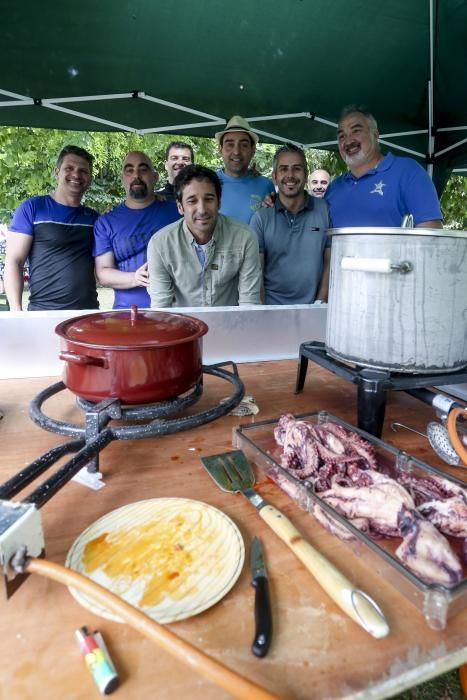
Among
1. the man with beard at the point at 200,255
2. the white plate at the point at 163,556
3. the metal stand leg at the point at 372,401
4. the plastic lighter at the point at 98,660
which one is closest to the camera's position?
the plastic lighter at the point at 98,660

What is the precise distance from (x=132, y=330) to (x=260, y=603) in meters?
0.62

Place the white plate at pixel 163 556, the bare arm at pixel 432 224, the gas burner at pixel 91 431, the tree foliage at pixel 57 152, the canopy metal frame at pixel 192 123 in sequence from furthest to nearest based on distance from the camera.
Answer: the tree foliage at pixel 57 152, the canopy metal frame at pixel 192 123, the bare arm at pixel 432 224, the gas burner at pixel 91 431, the white plate at pixel 163 556

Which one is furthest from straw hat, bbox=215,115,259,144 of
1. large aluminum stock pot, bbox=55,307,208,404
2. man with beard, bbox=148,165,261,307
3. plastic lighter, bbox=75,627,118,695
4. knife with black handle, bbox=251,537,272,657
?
plastic lighter, bbox=75,627,118,695

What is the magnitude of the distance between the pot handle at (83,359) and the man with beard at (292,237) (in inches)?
71.1

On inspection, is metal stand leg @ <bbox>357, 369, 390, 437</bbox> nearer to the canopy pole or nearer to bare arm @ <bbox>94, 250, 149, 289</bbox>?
bare arm @ <bbox>94, 250, 149, 289</bbox>

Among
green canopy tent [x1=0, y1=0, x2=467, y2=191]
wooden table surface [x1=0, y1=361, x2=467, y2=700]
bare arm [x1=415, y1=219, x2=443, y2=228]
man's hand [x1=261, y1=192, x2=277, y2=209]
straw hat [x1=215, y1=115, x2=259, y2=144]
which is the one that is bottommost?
wooden table surface [x1=0, y1=361, x2=467, y2=700]

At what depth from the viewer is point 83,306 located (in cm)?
282

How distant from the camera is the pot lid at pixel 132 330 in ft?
2.95

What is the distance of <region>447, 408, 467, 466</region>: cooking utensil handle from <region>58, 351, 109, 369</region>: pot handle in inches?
29.1

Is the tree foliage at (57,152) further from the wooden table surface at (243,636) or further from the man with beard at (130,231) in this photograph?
the wooden table surface at (243,636)

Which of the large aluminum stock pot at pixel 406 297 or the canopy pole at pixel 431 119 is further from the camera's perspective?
the canopy pole at pixel 431 119

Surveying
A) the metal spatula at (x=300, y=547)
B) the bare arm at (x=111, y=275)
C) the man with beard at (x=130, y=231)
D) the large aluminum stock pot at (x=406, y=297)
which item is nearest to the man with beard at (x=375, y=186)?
the man with beard at (x=130, y=231)

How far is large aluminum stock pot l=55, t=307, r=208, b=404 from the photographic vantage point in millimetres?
885

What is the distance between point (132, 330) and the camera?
3.11ft
